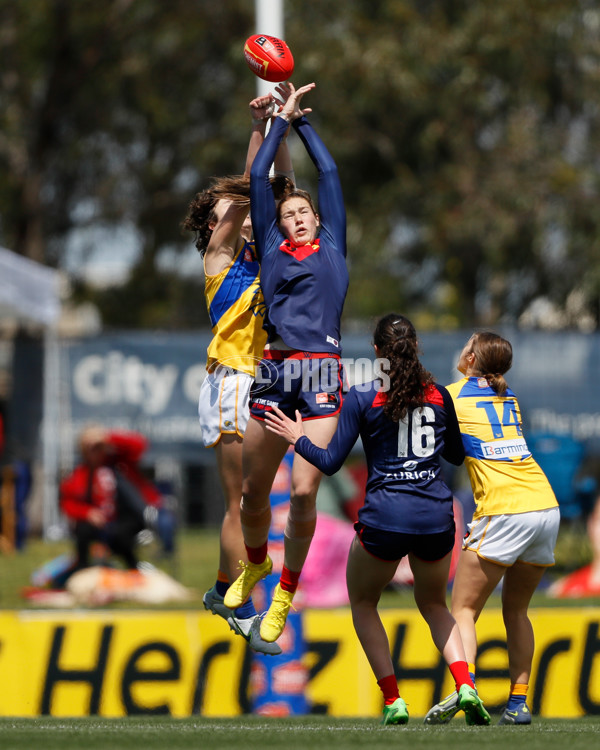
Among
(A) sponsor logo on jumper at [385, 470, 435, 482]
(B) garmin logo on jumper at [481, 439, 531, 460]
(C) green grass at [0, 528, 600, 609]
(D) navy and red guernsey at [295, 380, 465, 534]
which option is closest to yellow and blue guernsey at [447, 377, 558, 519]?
(B) garmin logo on jumper at [481, 439, 531, 460]

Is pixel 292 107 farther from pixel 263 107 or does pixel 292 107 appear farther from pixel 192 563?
pixel 192 563

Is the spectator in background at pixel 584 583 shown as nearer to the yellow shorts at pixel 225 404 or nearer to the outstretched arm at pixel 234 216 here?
the yellow shorts at pixel 225 404

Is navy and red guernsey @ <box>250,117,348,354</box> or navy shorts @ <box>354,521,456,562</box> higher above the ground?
navy and red guernsey @ <box>250,117,348,354</box>

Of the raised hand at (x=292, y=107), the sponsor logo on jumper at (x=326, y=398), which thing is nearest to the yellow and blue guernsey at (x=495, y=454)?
the sponsor logo on jumper at (x=326, y=398)

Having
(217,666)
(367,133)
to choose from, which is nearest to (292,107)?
(217,666)

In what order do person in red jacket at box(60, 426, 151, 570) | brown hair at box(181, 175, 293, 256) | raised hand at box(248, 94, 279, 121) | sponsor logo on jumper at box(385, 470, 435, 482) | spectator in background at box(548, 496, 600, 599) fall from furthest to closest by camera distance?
person in red jacket at box(60, 426, 151, 570)
spectator in background at box(548, 496, 600, 599)
brown hair at box(181, 175, 293, 256)
raised hand at box(248, 94, 279, 121)
sponsor logo on jumper at box(385, 470, 435, 482)

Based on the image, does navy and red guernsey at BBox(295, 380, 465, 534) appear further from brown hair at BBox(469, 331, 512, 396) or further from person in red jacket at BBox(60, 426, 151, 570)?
person in red jacket at BBox(60, 426, 151, 570)

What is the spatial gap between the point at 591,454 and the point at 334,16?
11396 mm

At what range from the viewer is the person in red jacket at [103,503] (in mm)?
14445

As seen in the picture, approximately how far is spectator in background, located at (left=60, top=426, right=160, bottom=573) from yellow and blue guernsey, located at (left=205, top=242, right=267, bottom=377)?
7.62 m

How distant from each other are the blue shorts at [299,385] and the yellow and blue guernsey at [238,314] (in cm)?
38

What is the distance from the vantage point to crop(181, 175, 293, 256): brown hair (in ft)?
23.4

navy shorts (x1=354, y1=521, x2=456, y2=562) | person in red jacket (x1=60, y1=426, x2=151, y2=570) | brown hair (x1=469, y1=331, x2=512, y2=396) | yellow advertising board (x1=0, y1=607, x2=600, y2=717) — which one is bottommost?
yellow advertising board (x1=0, y1=607, x2=600, y2=717)

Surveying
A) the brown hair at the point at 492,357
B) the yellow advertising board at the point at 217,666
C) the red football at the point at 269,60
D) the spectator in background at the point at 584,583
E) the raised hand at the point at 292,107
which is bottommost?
the yellow advertising board at the point at 217,666
